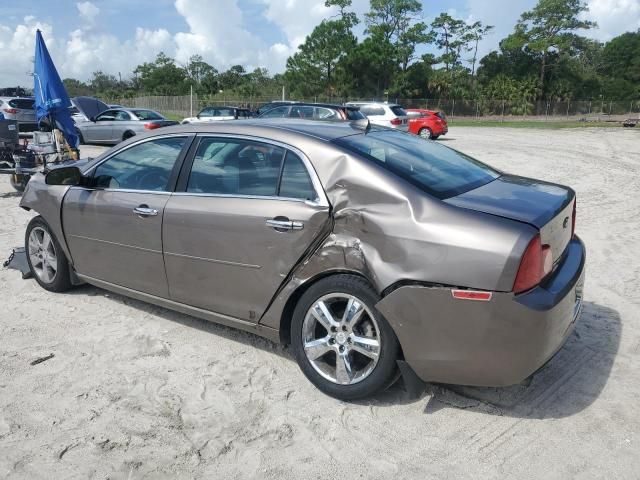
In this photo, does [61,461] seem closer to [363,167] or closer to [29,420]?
[29,420]

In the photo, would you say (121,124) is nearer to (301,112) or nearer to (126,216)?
(301,112)

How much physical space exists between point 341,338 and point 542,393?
4.26 feet

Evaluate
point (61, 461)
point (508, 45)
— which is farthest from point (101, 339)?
point (508, 45)

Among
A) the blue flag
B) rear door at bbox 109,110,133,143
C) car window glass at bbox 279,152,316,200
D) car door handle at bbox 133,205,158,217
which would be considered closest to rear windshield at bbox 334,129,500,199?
car window glass at bbox 279,152,316,200

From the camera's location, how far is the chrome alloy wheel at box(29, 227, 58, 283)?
4.86 metres

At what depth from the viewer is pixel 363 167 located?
3.16 meters

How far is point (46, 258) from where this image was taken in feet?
16.2

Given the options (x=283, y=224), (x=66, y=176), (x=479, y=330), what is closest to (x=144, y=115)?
(x=66, y=176)

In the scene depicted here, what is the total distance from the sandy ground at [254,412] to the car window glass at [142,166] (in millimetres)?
1100

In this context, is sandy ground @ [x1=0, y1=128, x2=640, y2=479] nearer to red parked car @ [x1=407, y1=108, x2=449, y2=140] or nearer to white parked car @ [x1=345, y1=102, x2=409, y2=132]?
white parked car @ [x1=345, y1=102, x2=409, y2=132]

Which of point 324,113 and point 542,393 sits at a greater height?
point 324,113

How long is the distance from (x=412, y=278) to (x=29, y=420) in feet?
7.48

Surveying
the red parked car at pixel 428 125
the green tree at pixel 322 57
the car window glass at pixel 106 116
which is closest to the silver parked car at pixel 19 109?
the car window glass at pixel 106 116

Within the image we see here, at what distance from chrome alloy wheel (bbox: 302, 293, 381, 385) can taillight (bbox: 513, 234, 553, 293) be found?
81cm
